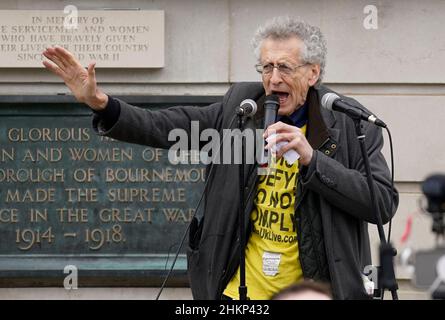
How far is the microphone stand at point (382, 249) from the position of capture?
3.76m

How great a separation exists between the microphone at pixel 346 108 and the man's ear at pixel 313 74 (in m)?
0.20

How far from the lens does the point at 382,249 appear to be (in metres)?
3.72

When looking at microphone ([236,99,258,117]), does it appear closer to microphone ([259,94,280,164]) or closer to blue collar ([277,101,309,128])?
microphone ([259,94,280,164])

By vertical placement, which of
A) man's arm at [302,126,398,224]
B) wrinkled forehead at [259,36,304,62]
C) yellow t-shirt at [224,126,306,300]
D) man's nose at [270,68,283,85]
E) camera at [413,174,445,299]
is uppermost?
wrinkled forehead at [259,36,304,62]

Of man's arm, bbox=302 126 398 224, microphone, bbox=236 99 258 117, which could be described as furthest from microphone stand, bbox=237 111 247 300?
man's arm, bbox=302 126 398 224

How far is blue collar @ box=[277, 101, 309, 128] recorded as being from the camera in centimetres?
479

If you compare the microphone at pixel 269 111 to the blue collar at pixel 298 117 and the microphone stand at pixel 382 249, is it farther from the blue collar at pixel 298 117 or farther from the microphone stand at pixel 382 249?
the microphone stand at pixel 382 249

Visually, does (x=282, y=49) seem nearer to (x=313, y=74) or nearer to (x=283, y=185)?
(x=313, y=74)

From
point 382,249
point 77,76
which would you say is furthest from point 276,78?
point 382,249

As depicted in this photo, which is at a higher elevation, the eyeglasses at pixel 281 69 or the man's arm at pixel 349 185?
the eyeglasses at pixel 281 69

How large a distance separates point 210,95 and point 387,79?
130 centimetres

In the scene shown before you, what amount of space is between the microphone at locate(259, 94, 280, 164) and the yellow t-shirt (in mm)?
180

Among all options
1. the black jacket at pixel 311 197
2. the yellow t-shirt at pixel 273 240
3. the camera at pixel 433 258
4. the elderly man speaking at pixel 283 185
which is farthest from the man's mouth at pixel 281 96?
the camera at pixel 433 258

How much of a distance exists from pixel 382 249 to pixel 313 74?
1.34 metres
